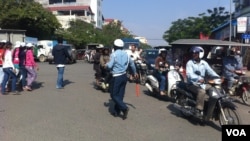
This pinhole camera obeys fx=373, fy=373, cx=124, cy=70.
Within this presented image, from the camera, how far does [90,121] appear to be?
27.0 feet

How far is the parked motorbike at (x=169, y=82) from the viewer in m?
11.0

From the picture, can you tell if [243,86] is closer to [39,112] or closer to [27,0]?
[39,112]

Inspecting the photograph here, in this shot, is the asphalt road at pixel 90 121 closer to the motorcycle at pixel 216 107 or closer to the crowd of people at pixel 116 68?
the motorcycle at pixel 216 107

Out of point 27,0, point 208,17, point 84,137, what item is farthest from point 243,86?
point 27,0

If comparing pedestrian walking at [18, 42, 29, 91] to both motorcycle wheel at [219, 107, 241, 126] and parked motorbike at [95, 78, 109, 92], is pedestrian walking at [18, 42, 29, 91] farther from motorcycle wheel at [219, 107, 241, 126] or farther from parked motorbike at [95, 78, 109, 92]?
motorcycle wheel at [219, 107, 241, 126]

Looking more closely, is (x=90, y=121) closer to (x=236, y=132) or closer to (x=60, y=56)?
(x=236, y=132)

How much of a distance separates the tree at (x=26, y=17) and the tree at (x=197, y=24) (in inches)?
755

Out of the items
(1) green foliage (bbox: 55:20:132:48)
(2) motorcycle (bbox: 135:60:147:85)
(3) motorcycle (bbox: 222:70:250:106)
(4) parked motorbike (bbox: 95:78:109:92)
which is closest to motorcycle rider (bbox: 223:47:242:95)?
(3) motorcycle (bbox: 222:70:250:106)

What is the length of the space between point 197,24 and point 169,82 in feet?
137

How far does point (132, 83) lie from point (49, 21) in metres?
36.2

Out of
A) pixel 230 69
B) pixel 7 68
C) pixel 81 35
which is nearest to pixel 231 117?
pixel 230 69

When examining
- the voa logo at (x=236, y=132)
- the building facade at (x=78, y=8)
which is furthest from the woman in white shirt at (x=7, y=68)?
the building facade at (x=78, y=8)

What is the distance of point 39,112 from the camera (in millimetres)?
9133

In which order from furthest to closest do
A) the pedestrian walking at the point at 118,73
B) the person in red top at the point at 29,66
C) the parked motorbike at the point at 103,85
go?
the parked motorbike at the point at 103,85, the person in red top at the point at 29,66, the pedestrian walking at the point at 118,73
